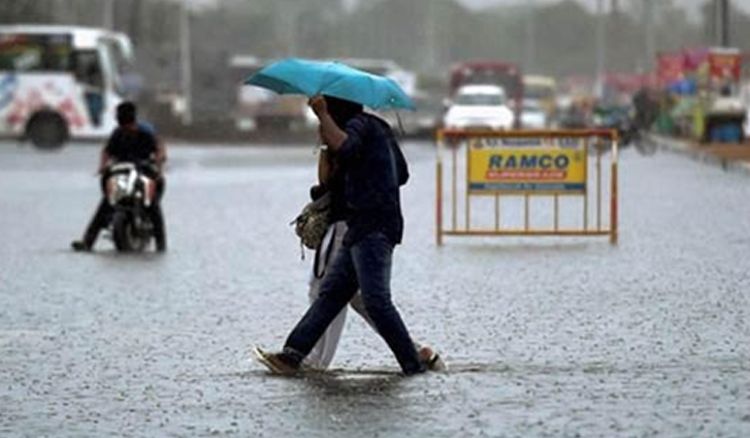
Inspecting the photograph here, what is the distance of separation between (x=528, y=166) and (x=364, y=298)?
12.8 metres

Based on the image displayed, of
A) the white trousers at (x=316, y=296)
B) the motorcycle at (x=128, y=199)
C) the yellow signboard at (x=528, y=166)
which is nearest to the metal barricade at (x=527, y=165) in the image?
the yellow signboard at (x=528, y=166)

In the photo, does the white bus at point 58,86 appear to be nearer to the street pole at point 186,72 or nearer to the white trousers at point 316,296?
the street pole at point 186,72

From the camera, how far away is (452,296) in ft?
60.1

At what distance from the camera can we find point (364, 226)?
12648 mm

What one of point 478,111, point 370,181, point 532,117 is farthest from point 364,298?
point 532,117

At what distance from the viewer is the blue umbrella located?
1248cm

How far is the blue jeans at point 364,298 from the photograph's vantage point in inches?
499

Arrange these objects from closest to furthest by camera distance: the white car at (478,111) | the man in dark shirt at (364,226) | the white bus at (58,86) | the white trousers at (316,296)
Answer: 1. the man in dark shirt at (364,226)
2. the white trousers at (316,296)
3. the white car at (478,111)
4. the white bus at (58,86)

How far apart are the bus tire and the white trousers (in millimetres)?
49944

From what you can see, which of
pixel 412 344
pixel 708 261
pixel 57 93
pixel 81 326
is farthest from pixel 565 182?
pixel 57 93

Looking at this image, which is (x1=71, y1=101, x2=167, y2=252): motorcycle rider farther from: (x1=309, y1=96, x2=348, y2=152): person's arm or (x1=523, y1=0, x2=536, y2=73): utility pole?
(x1=523, y1=0, x2=536, y2=73): utility pole

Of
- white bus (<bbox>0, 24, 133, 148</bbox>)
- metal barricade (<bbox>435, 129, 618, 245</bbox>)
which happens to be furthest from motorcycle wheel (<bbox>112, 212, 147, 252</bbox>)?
white bus (<bbox>0, 24, 133, 148</bbox>)

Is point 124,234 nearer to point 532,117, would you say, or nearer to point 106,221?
point 106,221

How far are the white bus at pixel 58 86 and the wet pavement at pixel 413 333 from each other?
32.9m
